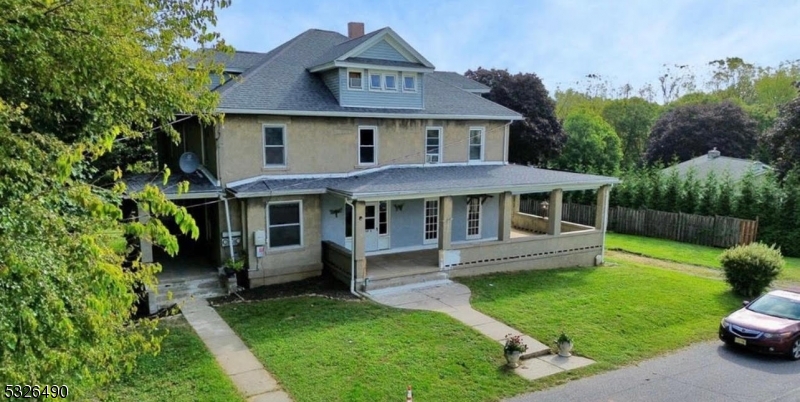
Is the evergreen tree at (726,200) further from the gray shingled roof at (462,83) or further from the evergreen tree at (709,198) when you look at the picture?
the gray shingled roof at (462,83)

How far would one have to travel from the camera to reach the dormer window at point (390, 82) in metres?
18.5

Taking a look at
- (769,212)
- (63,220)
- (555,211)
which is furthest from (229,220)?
(769,212)

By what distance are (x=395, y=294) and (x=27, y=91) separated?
1048 centimetres

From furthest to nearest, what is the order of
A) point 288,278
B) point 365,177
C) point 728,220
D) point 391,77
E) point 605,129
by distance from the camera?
point 605,129 < point 728,220 < point 391,77 < point 365,177 < point 288,278

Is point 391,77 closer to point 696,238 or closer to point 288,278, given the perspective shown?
point 288,278

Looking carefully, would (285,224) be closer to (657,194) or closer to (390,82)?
(390,82)

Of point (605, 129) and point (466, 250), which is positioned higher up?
point (605, 129)

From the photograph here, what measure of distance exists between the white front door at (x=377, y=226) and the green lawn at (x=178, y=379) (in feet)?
26.5

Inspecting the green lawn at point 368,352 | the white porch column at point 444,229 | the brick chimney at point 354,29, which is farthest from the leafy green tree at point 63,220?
the brick chimney at point 354,29

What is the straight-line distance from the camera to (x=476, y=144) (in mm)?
20469

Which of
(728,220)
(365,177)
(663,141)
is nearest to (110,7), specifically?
(365,177)

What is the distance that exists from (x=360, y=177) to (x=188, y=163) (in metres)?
5.71

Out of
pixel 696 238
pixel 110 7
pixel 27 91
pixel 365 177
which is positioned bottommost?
pixel 696 238

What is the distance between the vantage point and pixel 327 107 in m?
17.2
